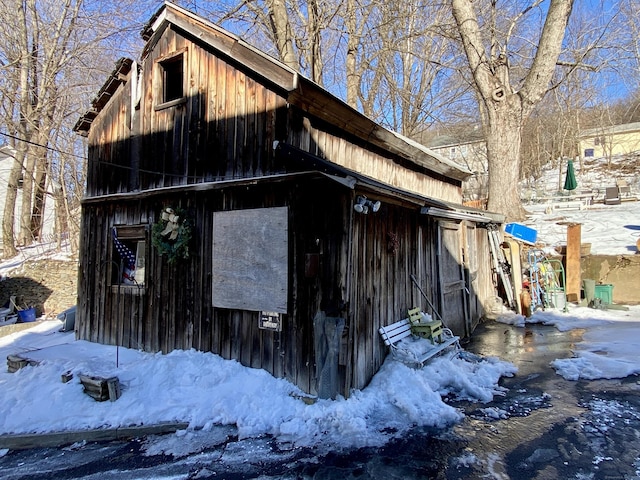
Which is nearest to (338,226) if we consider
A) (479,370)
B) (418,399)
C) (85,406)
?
(418,399)

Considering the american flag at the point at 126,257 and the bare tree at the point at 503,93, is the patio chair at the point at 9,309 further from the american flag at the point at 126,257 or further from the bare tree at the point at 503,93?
the bare tree at the point at 503,93

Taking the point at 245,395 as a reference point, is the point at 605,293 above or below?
above

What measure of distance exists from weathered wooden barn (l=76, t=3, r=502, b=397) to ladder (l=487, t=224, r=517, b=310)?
10.9 ft

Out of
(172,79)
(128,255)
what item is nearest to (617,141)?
(172,79)

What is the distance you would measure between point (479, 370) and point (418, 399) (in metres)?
1.66

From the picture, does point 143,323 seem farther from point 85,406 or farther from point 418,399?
point 418,399

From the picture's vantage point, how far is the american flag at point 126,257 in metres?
7.49

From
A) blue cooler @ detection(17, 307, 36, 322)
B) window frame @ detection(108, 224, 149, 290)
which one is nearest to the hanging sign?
window frame @ detection(108, 224, 149, 290)

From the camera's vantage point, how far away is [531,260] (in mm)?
11977

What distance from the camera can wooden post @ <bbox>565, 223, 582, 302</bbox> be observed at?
1130cm

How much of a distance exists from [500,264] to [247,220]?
28.3 ft

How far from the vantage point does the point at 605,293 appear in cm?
1073

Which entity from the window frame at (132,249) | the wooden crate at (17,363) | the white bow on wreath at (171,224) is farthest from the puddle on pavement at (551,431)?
the wooden crate at (17,363)

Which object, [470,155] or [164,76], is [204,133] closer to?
[164,76]
